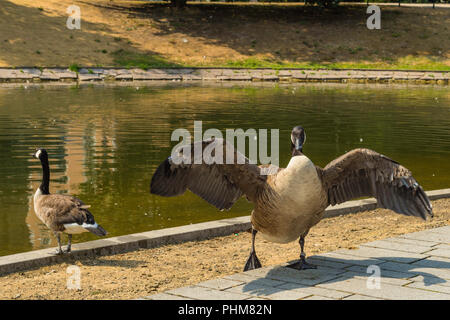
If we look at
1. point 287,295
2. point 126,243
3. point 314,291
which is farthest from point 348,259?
point 126,243

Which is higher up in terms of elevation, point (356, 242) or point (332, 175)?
point (332, 175)

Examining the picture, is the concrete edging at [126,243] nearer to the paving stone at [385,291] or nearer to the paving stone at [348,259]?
the paving stone at [348,259]

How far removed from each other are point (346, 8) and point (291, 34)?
10.1 metres

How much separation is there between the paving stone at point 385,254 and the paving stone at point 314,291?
148 cm

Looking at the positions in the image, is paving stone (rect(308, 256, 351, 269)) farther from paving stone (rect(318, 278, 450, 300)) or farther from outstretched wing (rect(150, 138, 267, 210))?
outstretched wing (rect(150, 138, 267, 210))

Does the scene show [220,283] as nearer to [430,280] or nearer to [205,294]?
[205,294]

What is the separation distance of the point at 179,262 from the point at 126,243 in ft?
2.58

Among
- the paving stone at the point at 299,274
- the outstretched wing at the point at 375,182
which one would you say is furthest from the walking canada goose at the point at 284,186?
the paving stone at the point at 299,274

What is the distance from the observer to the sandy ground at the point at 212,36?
40.6 metres

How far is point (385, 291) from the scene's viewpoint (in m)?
6.22

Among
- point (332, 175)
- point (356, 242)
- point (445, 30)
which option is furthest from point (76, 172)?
point (445, 30)
